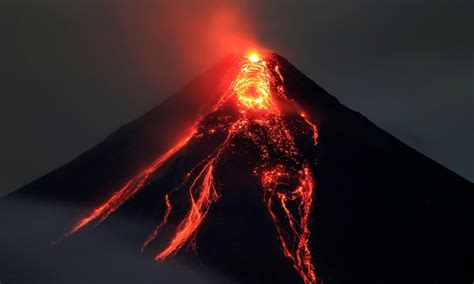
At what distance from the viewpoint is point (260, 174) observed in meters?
44.3

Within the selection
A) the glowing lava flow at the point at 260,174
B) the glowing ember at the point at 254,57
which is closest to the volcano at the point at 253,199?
the glowing lava flow at the point at 260,174

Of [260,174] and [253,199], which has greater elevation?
[260,174]

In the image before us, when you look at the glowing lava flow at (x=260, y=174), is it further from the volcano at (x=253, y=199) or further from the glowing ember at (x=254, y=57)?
the glowing ember at (x=254, y=57)

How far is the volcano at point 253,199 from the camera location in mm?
39844

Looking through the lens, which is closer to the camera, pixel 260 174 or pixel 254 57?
pixel 260 174

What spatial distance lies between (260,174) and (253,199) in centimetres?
214

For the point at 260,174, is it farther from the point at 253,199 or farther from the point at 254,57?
the point at 254,57

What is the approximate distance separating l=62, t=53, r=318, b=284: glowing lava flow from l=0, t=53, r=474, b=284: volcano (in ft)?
0.20

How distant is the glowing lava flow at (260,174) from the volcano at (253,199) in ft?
0.20

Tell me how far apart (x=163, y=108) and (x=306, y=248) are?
1551cm

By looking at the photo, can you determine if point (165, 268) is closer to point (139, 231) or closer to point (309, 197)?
point (139, 231)

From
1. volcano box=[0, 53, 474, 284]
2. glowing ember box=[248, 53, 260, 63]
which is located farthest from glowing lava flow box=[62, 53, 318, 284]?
glowing ember box=[248, 53, 260, 63]

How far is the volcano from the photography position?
131 ft

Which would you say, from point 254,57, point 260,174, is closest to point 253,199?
point 260,174
